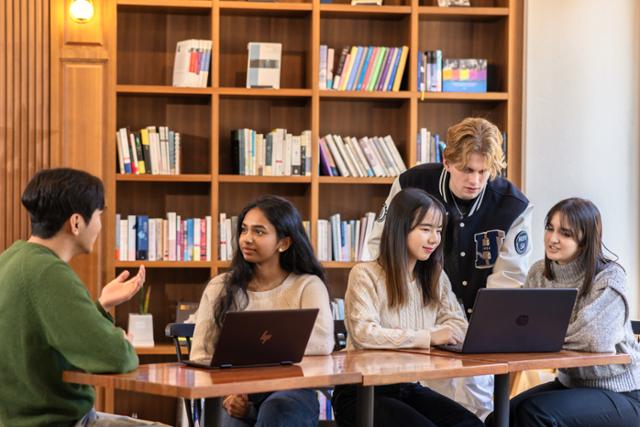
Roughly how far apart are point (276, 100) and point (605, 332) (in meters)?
2.78

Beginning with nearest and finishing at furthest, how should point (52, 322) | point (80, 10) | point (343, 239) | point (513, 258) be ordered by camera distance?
1. point (52, 322)
2. point (513, 258)
3. point (80, 10)
4. point (343, 239)

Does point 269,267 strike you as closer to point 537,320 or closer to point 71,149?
point 537,320

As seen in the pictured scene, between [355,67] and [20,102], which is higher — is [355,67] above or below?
above

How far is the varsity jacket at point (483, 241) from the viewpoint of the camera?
377 centimetres

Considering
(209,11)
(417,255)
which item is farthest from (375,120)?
(417,255)

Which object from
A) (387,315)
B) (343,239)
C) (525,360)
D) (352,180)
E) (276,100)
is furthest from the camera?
(276,100)

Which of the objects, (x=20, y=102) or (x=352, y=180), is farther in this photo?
(x=352, y=180)

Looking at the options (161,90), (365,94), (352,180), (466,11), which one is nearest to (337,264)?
(352,180)

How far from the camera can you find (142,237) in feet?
17.3

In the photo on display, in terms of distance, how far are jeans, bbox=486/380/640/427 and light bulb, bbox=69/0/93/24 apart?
3051mm

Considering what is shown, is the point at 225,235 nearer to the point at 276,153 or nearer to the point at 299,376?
the point at 276,153

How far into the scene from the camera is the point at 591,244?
11.0 ft

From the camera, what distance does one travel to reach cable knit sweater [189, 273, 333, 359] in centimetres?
312

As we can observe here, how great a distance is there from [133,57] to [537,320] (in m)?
3.12
